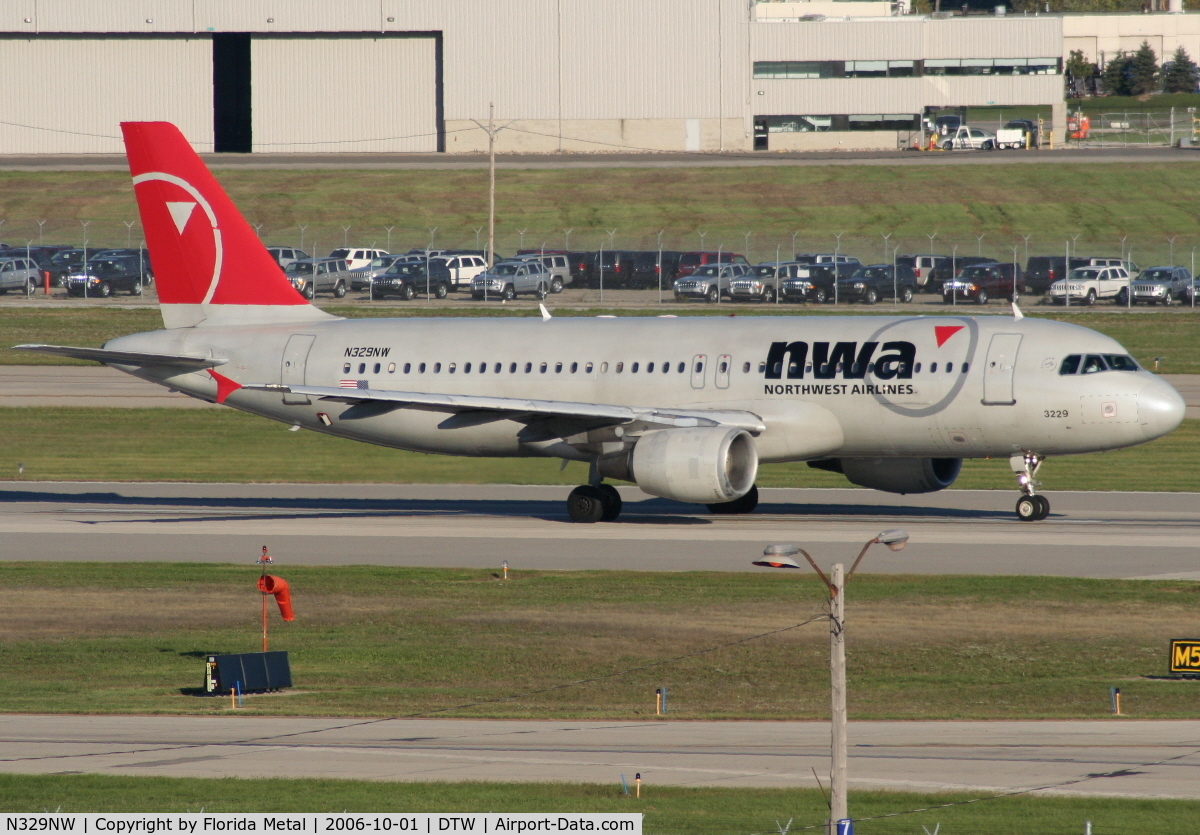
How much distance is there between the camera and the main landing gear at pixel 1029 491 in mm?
38497

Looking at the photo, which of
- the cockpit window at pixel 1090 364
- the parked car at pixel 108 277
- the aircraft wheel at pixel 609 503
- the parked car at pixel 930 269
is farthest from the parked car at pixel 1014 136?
the aircraft wheel at pixel 609 503

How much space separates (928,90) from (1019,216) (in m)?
30.0

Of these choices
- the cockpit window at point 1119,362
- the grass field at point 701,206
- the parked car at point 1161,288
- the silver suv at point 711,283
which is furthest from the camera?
the grass field at point 701,206

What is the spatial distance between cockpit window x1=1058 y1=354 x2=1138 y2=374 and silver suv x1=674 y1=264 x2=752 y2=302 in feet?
179

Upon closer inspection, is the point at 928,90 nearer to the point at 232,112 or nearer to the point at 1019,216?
the point at 1019,216

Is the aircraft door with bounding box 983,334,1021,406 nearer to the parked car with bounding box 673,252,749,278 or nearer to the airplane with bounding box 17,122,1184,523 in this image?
the airplane with bounding box 17,122,1184,523

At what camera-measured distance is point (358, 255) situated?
10156 centimetres

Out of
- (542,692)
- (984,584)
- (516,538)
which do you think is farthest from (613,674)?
(516,538)

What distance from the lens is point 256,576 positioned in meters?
33.0

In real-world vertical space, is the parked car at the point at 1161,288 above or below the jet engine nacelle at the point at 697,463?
above

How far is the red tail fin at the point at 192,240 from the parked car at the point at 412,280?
164 ft

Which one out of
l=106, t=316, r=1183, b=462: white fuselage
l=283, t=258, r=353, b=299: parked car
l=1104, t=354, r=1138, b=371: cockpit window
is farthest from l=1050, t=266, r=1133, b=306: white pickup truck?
l=1104, t=354, r=1138, b=371: cockpit window

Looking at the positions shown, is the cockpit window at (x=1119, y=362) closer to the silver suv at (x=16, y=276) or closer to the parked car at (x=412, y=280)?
the parked car at (x=412, y=280)

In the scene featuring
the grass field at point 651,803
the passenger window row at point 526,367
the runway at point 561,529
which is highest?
the passenger window row at point 526,367
